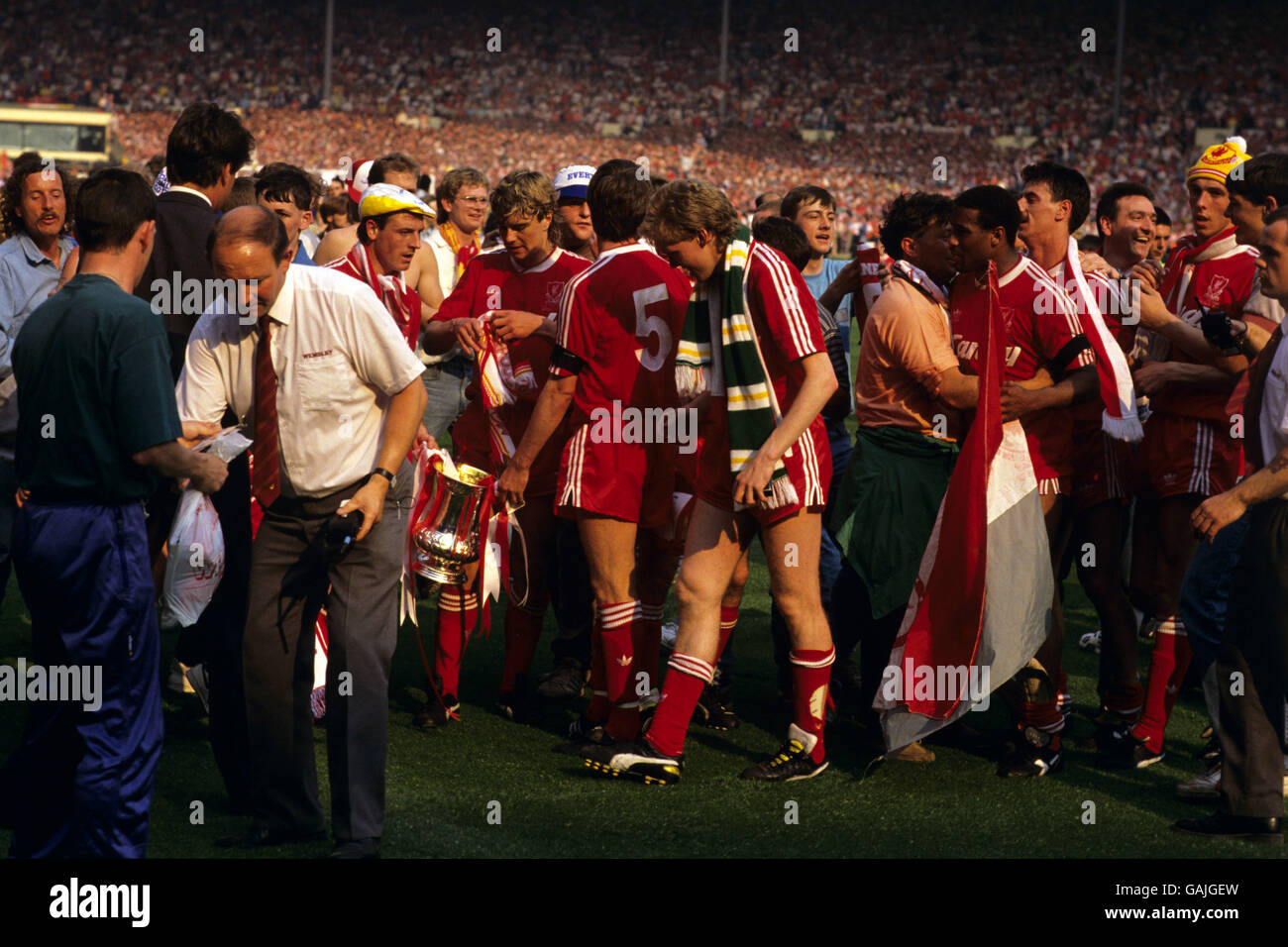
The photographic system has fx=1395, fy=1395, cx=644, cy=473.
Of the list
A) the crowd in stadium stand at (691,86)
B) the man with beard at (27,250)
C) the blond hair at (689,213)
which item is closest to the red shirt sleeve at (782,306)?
the blond hair at (689,213)

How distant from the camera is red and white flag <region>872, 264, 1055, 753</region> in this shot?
4918mm

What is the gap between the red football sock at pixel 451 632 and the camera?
5.54m

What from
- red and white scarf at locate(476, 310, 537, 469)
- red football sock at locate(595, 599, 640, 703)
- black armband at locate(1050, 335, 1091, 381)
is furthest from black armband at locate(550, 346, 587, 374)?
black armband at locate(1050, 335, 1091, 381)

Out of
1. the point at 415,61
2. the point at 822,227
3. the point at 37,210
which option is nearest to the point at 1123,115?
the point at 415,61

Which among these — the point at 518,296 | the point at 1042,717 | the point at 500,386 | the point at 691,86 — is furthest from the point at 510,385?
the point at 691,86

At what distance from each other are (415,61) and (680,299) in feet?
151

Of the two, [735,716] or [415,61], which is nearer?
[735,716]

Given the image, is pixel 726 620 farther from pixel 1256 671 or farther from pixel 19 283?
pixel 19 283

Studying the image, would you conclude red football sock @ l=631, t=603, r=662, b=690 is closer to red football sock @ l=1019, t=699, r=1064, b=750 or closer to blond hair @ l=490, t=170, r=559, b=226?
red football sock @ l=1019, t=699, r=1064, b=750

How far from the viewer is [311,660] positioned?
426 cm

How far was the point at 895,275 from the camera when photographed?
16.8ft

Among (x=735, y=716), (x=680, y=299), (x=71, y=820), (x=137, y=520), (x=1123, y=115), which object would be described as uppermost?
(x=1123, y=115)

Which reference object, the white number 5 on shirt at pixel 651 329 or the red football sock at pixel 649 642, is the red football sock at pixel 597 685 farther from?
the white number 5 on shirt at pixel 651 329
